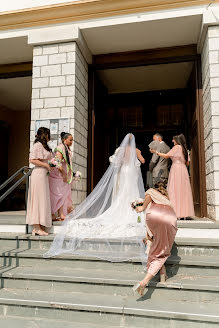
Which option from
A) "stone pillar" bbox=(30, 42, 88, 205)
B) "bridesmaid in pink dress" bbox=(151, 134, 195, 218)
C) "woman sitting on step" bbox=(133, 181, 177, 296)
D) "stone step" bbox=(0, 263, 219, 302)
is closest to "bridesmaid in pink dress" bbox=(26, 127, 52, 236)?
"stone step" bbox=(0, 263, 219, 302)

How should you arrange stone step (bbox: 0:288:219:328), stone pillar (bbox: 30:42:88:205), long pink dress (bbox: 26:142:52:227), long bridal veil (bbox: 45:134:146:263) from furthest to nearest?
stone pillar (bbox: 30:42:88:205) → long pink dress (bbox: 26:142:52:227) → long bridal veil (bbox: 45:134:146:263) → stone step (bbox: 0:288:219:328)

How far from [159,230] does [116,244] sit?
905mm

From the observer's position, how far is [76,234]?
4.17 metres

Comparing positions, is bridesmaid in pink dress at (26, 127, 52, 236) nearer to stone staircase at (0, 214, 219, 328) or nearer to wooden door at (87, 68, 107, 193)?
stone staircase at (0, 214, 219, 328)

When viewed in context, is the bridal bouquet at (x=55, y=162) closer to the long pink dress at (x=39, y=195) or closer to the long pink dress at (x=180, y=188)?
the long pink dress at (x=39, y=195)

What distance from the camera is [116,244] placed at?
12.8ft

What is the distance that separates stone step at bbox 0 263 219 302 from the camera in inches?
120

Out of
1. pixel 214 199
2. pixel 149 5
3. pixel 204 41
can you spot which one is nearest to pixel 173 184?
pixel 214 199

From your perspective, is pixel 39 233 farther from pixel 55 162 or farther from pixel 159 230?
pixel 159 230

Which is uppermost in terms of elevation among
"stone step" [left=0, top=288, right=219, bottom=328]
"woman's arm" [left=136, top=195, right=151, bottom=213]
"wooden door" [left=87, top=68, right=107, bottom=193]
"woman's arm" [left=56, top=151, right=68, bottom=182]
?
"wooden door" [left=87, top=68, right=107, bottom=193]

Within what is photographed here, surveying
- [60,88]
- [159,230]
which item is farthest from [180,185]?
[60,88]

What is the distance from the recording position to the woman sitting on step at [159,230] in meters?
3.13

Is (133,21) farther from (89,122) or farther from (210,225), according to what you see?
(210,225)

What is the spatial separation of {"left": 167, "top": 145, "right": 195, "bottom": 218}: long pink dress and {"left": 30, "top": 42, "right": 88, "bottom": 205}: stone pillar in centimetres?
199
